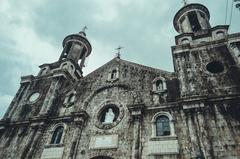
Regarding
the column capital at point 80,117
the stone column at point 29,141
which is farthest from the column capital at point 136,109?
the stone column at point 29,141

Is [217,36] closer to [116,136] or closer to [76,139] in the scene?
[116,136]

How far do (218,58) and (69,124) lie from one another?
1133 centimetres

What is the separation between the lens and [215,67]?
15.3 meters

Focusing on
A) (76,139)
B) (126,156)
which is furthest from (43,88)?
(126,156)

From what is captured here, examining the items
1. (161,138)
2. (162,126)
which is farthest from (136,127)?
(161,138)

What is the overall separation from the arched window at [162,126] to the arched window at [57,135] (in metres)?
6.70

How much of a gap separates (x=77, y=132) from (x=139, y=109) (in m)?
4.35

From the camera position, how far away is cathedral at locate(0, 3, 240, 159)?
12.2 meters

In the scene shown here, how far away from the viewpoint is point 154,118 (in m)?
13.8

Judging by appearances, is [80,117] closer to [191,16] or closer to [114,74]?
[114,74]

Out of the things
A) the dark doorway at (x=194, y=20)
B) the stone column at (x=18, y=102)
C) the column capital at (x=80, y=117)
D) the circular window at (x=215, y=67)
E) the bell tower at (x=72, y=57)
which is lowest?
the column capital at (x=80, y=117)

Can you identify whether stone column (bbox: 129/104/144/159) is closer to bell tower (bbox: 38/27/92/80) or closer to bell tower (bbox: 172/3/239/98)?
bell tower (bbox: 172/3/239/98)

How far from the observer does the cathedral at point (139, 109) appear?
39.9 ft

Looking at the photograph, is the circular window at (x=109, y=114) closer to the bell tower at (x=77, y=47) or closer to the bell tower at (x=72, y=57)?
the bell tower at (x=72, y=57)
